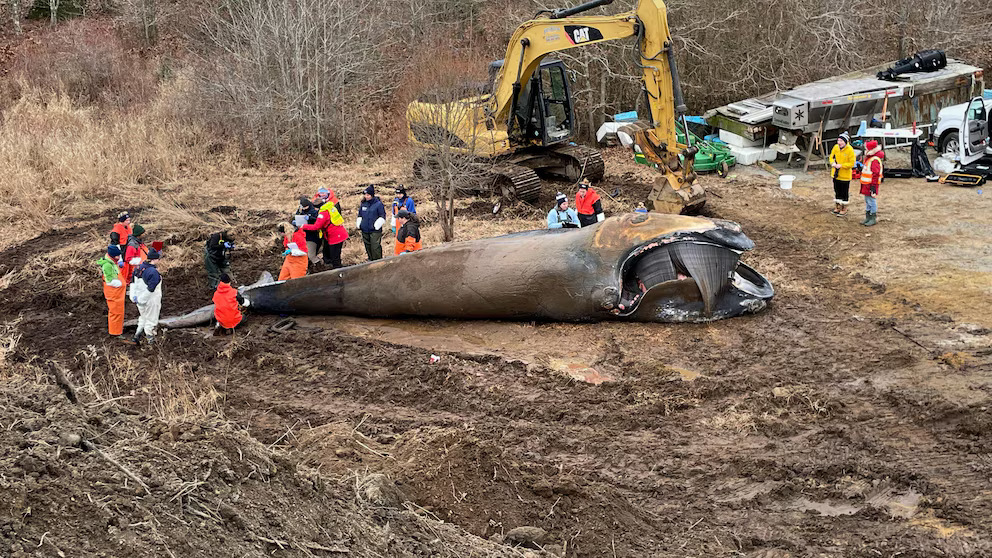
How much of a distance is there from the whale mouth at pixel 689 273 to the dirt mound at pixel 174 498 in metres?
5.28

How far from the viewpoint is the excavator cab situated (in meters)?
16.9

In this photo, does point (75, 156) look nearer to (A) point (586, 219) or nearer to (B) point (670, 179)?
(A) point (586, 219)

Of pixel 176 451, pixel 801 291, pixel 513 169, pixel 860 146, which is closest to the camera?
pixel 176 451

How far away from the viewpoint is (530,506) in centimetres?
650

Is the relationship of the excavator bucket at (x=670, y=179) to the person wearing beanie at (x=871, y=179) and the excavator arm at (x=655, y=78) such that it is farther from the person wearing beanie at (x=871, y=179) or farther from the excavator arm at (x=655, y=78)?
the person wearing beanie at (x=871, y=179)

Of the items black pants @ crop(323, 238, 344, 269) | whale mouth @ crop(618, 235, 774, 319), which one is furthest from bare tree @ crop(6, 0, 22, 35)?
whale mouth @ crop(618, 235, 774, 319)

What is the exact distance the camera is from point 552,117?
17.5 meters

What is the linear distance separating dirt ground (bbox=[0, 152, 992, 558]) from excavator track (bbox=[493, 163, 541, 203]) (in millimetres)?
3749

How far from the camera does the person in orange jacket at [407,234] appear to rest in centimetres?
1268

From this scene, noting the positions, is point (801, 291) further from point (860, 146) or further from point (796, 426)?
point (860, 146)

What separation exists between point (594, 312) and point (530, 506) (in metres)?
4.51

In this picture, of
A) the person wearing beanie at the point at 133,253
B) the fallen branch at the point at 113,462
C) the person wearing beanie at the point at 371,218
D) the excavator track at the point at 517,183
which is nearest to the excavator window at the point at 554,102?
the excavator track at the point at 517,183

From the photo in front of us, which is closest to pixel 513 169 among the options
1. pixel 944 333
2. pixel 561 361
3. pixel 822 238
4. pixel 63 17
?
pixel 822 238

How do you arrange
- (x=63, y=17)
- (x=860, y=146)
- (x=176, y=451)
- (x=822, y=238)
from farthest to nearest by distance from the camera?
(x=63, y=17)
(x=860, y=146)
(x=822, y=238)
(x=176, y=451)
